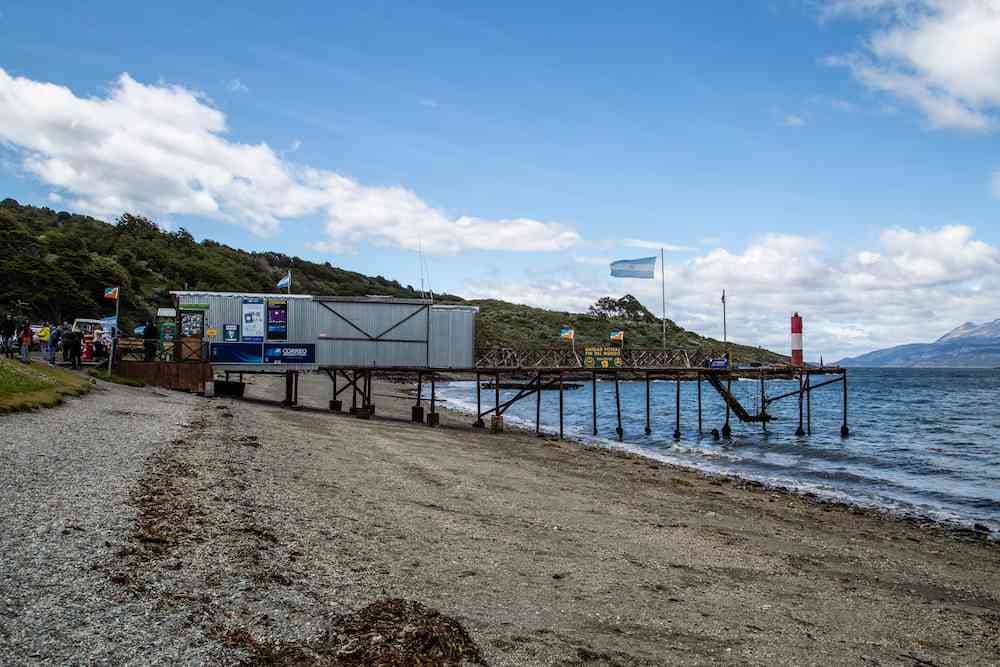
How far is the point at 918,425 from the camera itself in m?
46.5

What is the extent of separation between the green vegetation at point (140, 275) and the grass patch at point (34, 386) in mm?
30964

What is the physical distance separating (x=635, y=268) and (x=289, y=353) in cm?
2241

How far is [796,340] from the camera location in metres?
41.1

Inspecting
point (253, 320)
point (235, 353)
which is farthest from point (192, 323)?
point (253, 320)

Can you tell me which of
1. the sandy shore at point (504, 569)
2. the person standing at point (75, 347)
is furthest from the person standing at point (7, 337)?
the sandy shore at point (504, 569)

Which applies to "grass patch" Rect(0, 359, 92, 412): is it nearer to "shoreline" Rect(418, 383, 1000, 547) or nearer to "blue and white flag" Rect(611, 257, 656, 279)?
"shoreline" Rect(418, 383, 1000, 547)

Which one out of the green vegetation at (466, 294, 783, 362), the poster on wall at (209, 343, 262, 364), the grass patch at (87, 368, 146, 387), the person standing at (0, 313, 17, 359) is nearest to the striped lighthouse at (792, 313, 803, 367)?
the poster on wall at (209, 343, 262, 364)

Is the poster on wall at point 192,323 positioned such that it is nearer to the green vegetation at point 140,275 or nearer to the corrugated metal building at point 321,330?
the corrugated metal building at point 321,330

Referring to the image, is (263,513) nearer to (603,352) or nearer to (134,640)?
(134,640)

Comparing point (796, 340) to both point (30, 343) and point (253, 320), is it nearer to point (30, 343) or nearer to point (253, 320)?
point (253, 320)

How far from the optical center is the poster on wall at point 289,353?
32.8 metres

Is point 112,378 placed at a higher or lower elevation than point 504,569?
higher

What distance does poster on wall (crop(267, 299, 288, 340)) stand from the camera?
108 feet

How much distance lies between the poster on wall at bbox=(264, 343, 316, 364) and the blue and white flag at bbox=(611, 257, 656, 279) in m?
20.6
